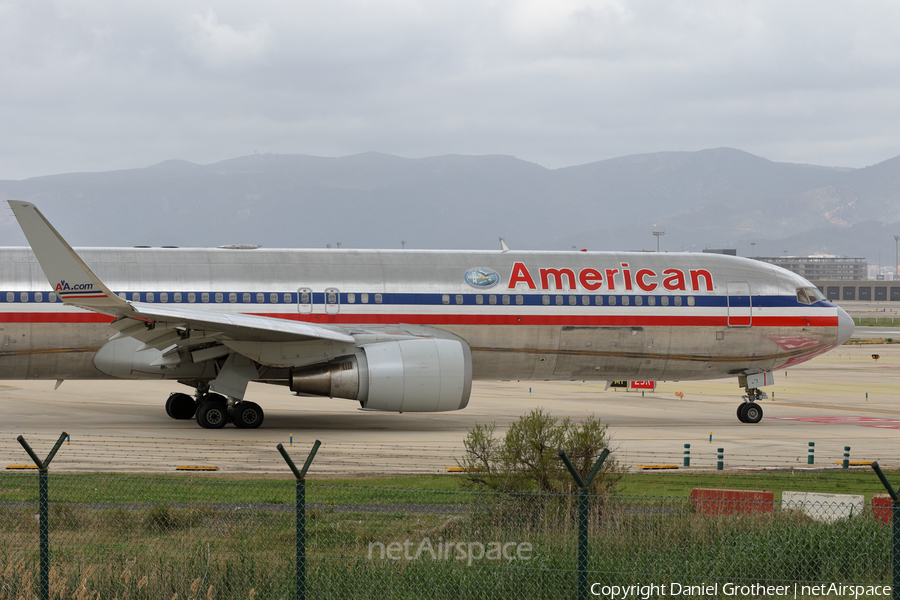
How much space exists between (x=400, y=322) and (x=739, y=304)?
9.50m

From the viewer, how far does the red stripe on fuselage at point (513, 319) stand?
22.3 meters

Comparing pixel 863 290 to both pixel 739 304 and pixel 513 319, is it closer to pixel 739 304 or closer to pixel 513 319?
pixel 739 304

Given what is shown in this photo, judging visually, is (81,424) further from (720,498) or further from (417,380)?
(720,498)

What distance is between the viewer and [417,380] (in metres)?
21.4

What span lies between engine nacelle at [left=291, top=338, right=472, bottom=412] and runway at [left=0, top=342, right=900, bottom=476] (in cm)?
96

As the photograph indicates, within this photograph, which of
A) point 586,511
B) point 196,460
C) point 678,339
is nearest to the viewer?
point 586,511

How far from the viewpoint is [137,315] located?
19.4 meters

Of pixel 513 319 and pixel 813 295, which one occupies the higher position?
pixel 813 295

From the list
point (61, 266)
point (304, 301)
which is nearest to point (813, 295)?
point (304, 301)

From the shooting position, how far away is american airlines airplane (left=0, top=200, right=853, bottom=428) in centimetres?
2158

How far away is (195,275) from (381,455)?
7685 millimetres

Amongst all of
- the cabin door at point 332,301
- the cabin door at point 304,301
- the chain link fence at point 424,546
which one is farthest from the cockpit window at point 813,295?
the chain link fence at point 424,546

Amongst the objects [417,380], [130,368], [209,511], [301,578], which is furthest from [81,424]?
[301,578]

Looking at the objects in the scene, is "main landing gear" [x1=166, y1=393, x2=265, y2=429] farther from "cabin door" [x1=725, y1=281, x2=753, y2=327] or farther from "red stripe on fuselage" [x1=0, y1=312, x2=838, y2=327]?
"cabin door" [x1=725, y1=281, x2=753, y2=327]
